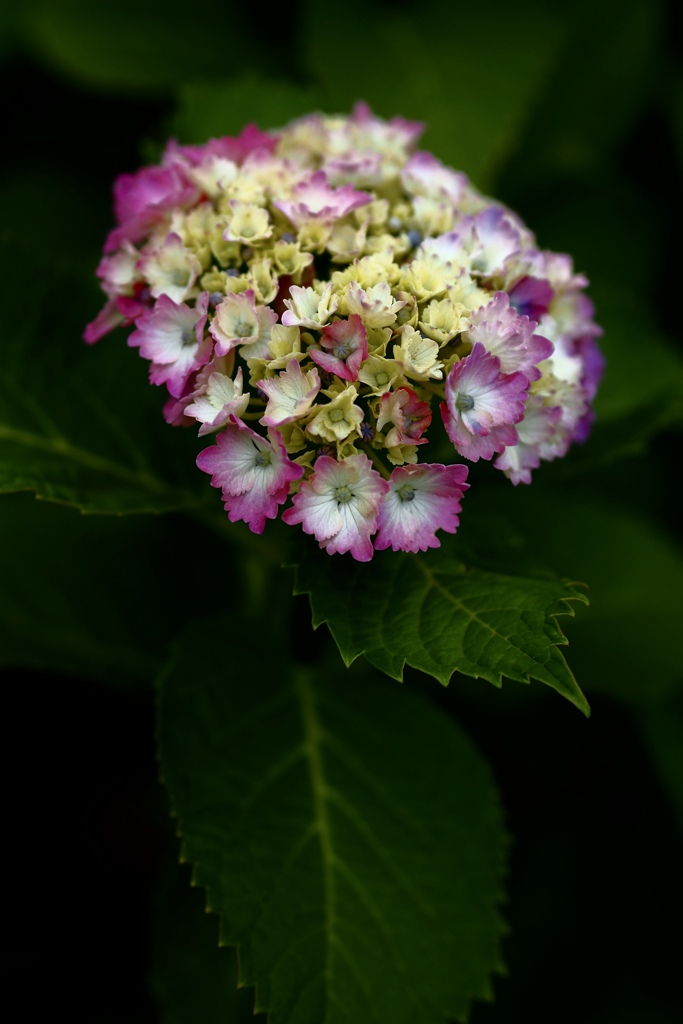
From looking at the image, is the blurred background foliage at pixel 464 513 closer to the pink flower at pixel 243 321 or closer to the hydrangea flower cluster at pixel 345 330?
the hydrangea flower cluster at pixel 345 330

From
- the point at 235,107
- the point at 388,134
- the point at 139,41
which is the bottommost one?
the point at 388,134

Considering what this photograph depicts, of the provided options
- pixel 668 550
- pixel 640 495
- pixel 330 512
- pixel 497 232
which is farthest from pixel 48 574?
pixel 640 495

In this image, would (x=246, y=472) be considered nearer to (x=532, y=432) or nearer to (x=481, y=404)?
(x=481, y=404)

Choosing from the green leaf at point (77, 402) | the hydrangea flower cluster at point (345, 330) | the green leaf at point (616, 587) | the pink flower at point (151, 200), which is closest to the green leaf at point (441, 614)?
the hydrangea flower cluster at point (345, 330)

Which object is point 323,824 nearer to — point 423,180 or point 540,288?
point 540,288

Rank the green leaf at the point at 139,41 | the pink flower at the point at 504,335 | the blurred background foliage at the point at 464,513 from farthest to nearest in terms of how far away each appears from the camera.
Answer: the green leaf at the point at 139,41
the blurred background foliage at the point at 464,513
the pink flower at the point at 504,335

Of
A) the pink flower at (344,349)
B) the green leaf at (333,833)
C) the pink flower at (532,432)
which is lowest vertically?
the green leaf at (333,833)

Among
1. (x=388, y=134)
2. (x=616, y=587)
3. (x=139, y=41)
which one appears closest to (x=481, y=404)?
(x=388, y=134)

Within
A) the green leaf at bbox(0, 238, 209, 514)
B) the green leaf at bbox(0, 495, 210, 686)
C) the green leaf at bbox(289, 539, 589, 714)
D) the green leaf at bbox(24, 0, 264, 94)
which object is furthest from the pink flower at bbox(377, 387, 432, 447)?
the green leaf at bbox(24, 0, 264, 94)
